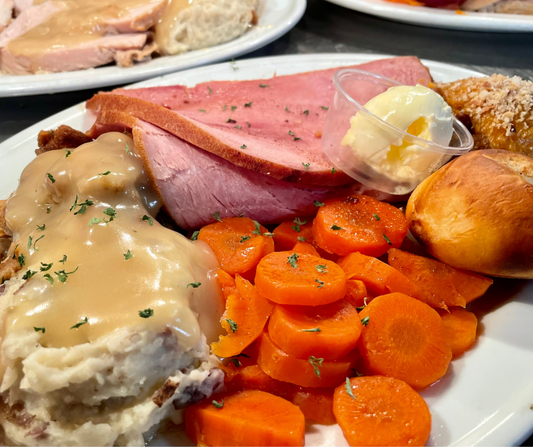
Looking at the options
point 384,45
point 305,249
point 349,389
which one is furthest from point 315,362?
point 384,45

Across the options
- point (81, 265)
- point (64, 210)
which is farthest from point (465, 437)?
point (64, 210)

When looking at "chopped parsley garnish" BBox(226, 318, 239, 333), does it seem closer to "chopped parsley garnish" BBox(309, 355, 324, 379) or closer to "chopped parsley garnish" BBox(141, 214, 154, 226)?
"chopped parsley garnish" BBox(309, 355, 324, 379)

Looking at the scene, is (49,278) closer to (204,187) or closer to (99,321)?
(99,321)

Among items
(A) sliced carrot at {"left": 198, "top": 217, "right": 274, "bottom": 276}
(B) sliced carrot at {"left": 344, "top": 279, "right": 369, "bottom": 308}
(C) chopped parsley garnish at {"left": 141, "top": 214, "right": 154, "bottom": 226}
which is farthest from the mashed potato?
(B) sliced carrot at {"left": 344, "top": 279, "right": 369, "bottom": 308}

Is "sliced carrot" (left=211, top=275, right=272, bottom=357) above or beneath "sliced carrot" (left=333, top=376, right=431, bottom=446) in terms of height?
above

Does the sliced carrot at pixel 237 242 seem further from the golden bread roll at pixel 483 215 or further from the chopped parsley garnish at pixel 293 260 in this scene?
the golden bread roll at pixel 483 215

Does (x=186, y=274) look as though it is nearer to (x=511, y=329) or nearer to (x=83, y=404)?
(x=83, y=404)

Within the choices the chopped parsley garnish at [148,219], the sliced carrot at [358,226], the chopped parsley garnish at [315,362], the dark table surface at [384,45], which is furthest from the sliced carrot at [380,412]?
the dark table surface at [384,45]
